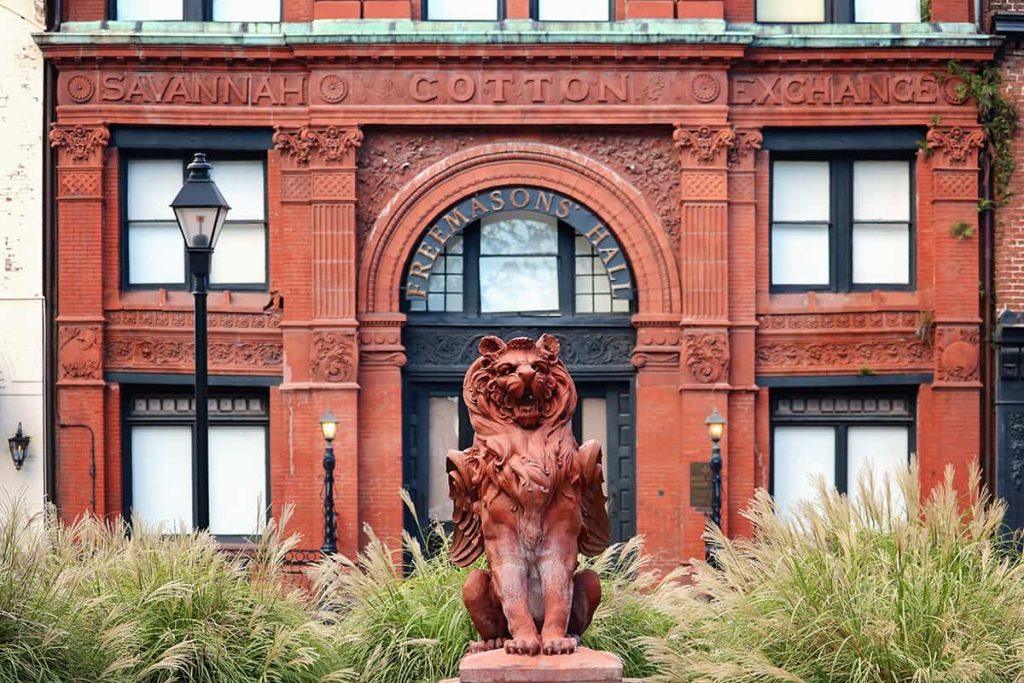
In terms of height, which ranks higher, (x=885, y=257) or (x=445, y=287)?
(x=885, y=257)

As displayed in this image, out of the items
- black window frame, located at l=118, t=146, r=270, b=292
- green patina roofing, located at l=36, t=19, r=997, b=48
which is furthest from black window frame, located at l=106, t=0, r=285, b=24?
black window frame, located at l=118, t=146, r=270, b=292

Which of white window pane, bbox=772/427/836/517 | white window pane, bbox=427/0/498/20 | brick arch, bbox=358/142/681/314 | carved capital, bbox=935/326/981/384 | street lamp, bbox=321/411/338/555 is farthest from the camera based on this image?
white window pane, bbox=772/427/836/517

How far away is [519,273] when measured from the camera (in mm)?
30219

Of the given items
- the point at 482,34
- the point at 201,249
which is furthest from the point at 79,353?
the point at 201,249

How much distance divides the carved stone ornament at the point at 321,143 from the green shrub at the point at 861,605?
13907 millimetres

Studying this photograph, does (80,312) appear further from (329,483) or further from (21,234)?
(329,483)

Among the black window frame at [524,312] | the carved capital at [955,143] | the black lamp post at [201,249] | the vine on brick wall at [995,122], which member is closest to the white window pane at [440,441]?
the black window frame at [524,312]

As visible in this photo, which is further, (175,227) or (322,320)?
(175,227)

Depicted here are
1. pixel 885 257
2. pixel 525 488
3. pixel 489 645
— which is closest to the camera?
pixel 525 488

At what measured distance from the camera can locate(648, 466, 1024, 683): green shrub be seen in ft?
47.1

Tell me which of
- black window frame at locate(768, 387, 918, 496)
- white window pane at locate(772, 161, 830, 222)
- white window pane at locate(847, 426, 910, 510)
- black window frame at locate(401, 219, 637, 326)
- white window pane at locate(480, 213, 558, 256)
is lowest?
white window pane at locate(847, 426, 910, 510)

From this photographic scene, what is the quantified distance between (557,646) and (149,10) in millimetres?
18985

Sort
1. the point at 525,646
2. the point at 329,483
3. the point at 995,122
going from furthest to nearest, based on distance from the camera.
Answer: the point at 995,122
the point at 329,483
the point at 525,646

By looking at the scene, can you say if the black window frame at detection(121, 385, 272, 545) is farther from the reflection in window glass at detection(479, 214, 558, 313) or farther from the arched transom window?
the reflection in window glass at detection(479, 214, 558, 313)
